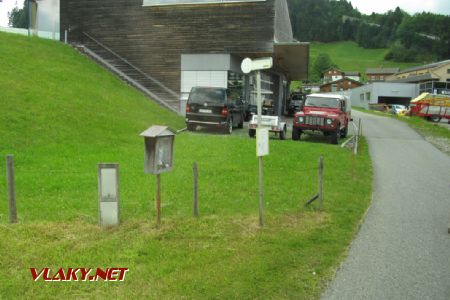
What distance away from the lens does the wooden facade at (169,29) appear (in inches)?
1085

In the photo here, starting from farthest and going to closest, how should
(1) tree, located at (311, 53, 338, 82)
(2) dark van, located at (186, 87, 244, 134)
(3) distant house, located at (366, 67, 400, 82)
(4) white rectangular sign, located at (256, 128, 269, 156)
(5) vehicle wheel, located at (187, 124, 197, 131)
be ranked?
(1) tree, located at (311, 53, 338, 82) → (3) distant house, located at (366, 67, 400, 82) → (5) vehicle wheel, located at (187, 124, 197, 131) → (2) dark van, located at (186, 87, 244, 134) → (4) white rectangular sign, located at (256, 128, 269, 156)

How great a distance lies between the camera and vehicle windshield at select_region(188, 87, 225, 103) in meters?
20.9

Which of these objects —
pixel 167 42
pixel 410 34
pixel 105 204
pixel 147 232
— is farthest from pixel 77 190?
pixel 410 34

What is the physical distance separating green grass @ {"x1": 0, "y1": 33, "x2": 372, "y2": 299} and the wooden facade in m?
12.0

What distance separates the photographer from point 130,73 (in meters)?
29.9

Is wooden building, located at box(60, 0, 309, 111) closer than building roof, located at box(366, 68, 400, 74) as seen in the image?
Yes

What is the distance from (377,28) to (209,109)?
14505cm

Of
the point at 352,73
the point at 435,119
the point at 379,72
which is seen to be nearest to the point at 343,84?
the point at 379,72

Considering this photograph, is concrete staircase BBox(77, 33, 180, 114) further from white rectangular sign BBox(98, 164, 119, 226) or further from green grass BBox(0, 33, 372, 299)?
white rectangular sign BBox(98, 164, 119, 226)

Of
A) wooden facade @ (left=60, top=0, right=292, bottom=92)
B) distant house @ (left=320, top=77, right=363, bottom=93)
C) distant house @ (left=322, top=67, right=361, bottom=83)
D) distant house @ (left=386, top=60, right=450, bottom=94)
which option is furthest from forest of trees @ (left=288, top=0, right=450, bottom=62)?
wooden facade @ (left=60, top=0, right=292, bottom=92)

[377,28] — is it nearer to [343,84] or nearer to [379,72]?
[379,72]

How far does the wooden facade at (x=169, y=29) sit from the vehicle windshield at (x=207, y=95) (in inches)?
295

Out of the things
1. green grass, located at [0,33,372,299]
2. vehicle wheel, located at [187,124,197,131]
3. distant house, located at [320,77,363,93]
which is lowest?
green grass, located at [0,33,372,299]

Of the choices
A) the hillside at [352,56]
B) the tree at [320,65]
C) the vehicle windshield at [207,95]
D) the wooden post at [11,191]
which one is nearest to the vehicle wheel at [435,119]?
the vehicle windshield at [207,95]
